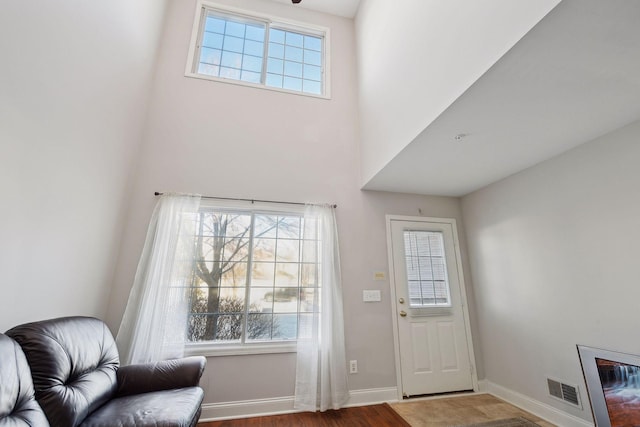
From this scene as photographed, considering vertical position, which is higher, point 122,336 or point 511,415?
point 122,336

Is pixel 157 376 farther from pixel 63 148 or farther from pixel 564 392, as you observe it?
pixel 564 392

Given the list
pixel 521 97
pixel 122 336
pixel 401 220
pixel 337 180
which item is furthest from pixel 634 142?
pixel 122 336

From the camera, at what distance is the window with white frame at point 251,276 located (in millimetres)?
2789

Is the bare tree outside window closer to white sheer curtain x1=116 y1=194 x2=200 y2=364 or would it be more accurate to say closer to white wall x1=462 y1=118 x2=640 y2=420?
white sheer curtain x1=116 y1=194 x2=200 y2=364

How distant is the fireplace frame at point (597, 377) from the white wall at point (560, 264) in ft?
1.16

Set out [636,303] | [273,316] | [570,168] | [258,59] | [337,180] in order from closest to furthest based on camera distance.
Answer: [636,303]
[570,168]
[273,316]
[337,180]
[258,59]

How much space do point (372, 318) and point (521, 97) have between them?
248 centimetres

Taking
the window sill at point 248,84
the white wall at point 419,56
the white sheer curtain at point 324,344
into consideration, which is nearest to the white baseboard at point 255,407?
the white sheer curtain at point 324,344

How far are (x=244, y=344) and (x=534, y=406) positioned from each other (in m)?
2.90

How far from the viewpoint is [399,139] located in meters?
2.53

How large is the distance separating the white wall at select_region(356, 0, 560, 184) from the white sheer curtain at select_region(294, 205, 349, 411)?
1.04 m

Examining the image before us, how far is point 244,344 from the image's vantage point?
2.75m

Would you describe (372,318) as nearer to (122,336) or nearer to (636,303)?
(636,303)

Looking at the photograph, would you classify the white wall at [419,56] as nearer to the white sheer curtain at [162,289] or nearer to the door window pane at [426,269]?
the door window pane at [426,269]
